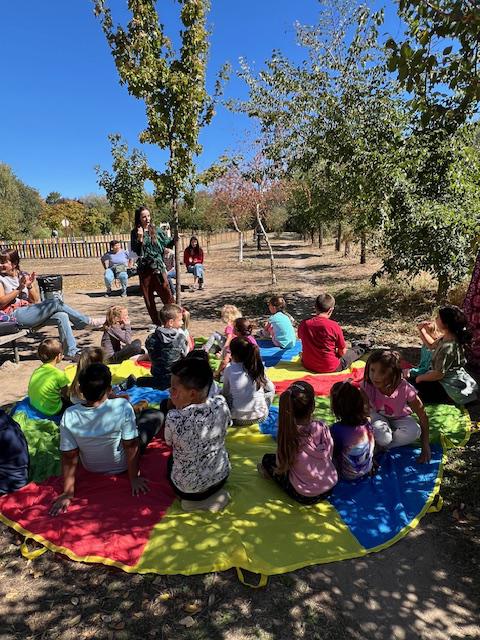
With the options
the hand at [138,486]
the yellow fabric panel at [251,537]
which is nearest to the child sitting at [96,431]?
the hand at [138,486]

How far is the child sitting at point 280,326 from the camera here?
23.3 ft

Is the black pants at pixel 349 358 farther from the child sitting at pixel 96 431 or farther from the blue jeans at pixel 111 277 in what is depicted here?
the blue jeans at pixel 111 277

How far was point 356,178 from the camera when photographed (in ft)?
25.8

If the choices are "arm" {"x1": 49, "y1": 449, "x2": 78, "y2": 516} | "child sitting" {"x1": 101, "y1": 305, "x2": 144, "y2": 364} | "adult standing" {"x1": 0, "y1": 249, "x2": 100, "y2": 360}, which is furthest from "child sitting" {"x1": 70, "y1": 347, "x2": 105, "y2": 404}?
"adult standing" {"x1": 0, "y1": 249, "x2": 100, "y2": 360}

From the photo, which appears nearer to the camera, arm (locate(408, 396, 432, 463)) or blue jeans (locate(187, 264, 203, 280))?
arm (locate(408, 396, 432, 463))

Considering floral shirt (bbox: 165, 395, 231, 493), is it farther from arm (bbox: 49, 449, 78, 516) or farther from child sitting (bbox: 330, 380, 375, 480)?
child sitting (bbox: 330, 380, 375, 480)

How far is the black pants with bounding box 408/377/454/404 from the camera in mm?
4923

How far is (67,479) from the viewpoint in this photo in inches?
131

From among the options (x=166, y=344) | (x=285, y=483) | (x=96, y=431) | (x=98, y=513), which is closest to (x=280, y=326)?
(x=166, y=344)

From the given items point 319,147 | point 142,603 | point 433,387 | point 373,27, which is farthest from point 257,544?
point 373,27

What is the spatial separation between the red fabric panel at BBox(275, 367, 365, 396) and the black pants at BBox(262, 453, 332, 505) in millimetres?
2020

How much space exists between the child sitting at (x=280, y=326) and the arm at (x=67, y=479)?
14.3ft

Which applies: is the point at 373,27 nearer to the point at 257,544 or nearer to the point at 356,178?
the point at 356,178

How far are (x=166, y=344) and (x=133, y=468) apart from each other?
209cm
